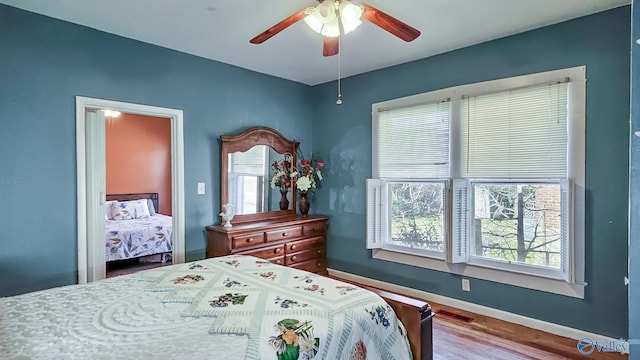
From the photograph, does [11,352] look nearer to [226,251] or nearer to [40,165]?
[40,165]

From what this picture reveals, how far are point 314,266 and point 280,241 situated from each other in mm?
702

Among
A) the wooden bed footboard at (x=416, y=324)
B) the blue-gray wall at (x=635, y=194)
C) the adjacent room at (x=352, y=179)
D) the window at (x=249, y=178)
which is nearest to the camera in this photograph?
the blue-gray wall at (x=635, y=194)

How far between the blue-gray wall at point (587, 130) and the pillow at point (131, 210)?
3.77 m

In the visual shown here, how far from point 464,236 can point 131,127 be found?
539 cm

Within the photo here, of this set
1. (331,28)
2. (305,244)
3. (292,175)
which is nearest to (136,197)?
(292,175)

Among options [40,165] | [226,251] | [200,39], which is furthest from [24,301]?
[200,39]

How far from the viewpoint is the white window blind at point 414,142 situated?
3.40 m

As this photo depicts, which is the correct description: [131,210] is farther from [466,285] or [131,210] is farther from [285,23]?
[466,285]

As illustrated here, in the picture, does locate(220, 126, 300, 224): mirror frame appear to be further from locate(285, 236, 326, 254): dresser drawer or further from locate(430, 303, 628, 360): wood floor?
locate(430, 303, 628, 360): wood floor

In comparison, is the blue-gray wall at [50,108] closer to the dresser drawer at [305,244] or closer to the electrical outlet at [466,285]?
the dresser drawer at [305,244]

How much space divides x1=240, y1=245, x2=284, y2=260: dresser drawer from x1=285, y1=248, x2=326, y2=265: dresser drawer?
5.4 inches

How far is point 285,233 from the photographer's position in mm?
3832

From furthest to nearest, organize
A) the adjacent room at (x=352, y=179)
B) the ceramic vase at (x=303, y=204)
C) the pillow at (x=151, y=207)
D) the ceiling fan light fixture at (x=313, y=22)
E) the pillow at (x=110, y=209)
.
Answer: the pillow at (x=151, y=207), the pillow at (x=110, y=209), the ceramic vase at (x=303, y=204), the ceiling fan light fixture at (x=313, y=22), the adjacent room at (x=352, y=179)

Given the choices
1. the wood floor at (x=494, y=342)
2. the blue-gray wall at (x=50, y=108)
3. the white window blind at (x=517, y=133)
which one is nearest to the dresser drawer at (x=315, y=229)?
the blue-gray wall at (x=50, y=108)
